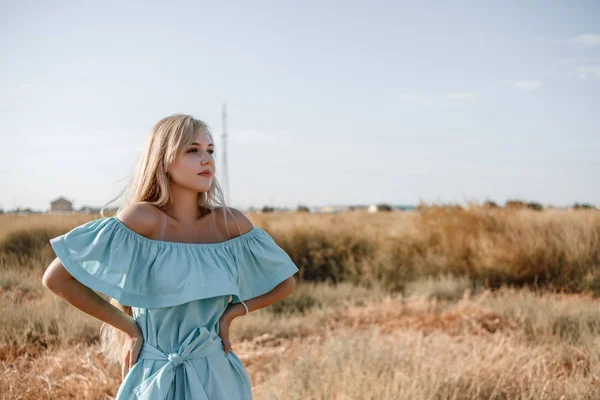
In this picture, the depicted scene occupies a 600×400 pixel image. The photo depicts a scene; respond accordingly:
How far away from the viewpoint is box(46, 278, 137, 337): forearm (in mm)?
2080

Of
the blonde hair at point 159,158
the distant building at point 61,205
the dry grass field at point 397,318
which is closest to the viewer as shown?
the blonde hair at point 159,158

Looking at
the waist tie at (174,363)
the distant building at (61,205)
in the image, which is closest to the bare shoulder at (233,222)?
the waist tie at (174,363)

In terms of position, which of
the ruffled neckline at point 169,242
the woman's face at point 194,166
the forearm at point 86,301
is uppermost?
the woman's face at point 194,166

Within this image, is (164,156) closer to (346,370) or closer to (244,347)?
(346,370)

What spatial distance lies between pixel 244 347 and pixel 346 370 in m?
2.03

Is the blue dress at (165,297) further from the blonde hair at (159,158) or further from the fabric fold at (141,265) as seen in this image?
the blonde hair at (159,158)

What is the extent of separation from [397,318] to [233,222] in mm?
5641

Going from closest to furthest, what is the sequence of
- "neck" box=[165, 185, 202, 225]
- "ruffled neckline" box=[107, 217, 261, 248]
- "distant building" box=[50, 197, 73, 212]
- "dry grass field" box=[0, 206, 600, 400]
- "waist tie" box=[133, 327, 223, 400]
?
"waist tie" box=[133, 327, 223, 400], "ruffled neckline" box=[107, 217, 261, 248], "neck" box=[165, 185, 202, 225], "dry grass field" box=[0, 206, 600, 400], "distant building" box=[50, 197, 73, 212]

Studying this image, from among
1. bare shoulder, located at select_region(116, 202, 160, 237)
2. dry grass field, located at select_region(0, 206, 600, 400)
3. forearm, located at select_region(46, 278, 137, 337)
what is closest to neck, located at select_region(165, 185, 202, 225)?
Answer: bare shoulder, located at select_region(116, 202, 160, 237)

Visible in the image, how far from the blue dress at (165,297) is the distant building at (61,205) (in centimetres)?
462

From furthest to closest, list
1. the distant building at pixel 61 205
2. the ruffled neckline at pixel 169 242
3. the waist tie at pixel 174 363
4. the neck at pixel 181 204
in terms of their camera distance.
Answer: the distant building at pixel 61 205
the neck at pixel 181 204
the ruffled neckline at pixel 169 242
the waist tie at pixel 174 363

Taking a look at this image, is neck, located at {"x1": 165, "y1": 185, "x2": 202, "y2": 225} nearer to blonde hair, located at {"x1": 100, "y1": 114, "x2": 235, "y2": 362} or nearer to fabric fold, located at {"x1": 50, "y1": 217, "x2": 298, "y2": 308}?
blonde hair, located at {"x1": 100, "y1": 114, "x2": 235, "y2": 362}

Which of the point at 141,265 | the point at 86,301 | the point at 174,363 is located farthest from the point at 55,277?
the point at 174,363

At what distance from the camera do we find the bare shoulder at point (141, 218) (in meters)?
2.23
